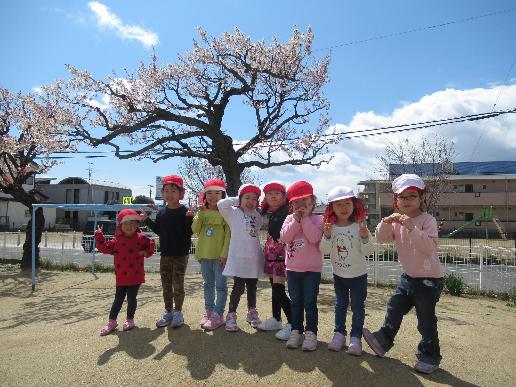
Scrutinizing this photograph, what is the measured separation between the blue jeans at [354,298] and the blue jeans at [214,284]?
1295 millimetres

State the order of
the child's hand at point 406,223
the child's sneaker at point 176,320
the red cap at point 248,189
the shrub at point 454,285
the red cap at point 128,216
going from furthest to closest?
the shrub at point 454,285
the red cap at point 128,216
the child's sneaker at point 176,320
the red cap at point 248,189
the child's hand at point 406,223

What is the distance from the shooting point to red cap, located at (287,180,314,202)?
3718 millimetres

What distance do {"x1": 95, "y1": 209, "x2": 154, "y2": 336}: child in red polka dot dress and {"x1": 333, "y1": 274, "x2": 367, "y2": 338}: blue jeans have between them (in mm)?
2290

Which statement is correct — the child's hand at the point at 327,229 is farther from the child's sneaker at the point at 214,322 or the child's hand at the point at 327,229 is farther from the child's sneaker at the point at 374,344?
the child's sneaker at the point at 214,322

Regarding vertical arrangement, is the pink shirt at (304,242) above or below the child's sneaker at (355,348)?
above

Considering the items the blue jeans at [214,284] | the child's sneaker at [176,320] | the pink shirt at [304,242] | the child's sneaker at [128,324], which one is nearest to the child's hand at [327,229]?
the pink shirt at [304,242]

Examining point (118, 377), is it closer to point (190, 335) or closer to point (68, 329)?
point (190, 335)

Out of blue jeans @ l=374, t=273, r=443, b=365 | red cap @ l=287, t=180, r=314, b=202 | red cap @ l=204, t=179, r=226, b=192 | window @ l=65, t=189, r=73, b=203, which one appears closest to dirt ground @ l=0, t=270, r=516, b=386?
blue jeans @ l=374, t=273, r=443, b=365

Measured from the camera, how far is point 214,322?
4.28 m

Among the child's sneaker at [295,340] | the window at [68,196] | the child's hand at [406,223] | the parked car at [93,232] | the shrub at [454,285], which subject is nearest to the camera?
the child's hand at [406,223]

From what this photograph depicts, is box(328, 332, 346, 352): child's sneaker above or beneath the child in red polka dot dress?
beneath

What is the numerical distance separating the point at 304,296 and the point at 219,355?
3.07 ft

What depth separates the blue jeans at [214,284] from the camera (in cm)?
433

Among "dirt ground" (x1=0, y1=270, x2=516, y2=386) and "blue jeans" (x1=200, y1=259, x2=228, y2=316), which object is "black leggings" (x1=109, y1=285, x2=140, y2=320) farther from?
"blue jeans" (x1=200, y1=259, x2=228, y2=316)
